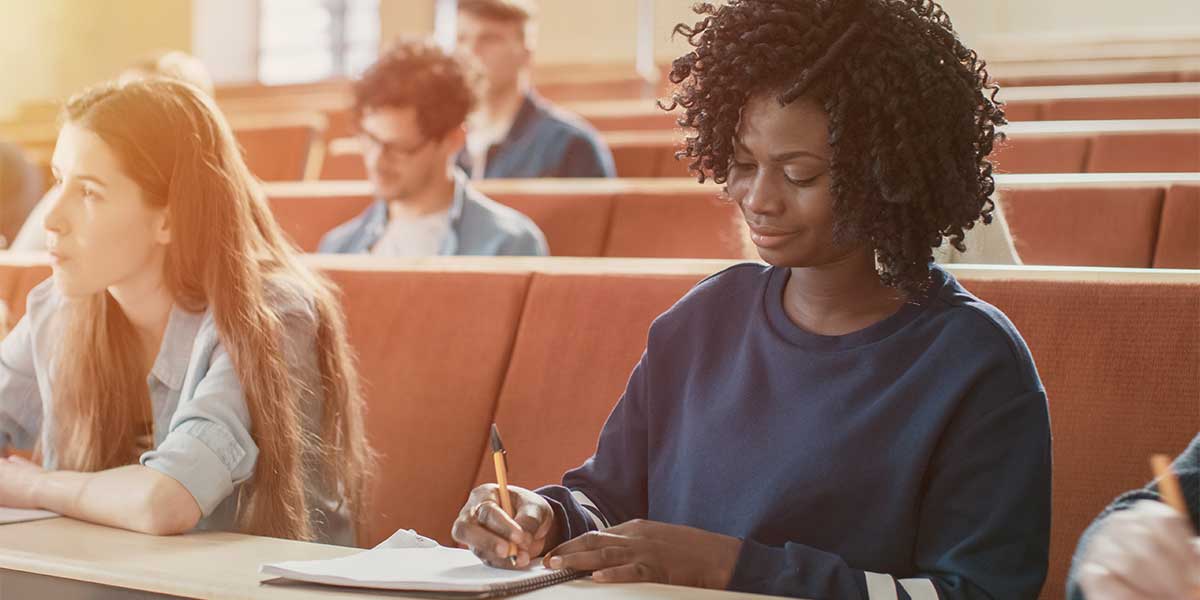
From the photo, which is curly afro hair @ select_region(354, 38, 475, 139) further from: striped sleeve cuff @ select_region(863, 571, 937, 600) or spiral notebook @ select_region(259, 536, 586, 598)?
striped sleeve cuff @ select_region(863, 571, 937, 600)

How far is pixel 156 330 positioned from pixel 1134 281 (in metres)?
1.09

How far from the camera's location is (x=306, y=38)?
791cm

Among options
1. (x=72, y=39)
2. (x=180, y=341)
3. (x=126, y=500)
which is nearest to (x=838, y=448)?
(x=126, y=500)

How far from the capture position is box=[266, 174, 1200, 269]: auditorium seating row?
1.98m

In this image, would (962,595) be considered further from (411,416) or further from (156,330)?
(156,330)

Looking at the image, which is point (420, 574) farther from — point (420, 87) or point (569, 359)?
point (420, 87)

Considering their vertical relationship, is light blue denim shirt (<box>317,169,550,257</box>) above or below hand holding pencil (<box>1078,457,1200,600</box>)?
below

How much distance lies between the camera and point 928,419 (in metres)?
1.07

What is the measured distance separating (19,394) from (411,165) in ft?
4.37

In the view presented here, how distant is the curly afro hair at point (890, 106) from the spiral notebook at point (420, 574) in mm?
386

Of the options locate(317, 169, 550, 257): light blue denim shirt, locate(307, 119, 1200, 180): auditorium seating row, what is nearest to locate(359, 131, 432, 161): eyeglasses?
locate(317, 169, 550, 257): light blue denim shirt

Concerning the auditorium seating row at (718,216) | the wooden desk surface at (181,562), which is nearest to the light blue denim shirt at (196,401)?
the wooden desk surface at (181,562)

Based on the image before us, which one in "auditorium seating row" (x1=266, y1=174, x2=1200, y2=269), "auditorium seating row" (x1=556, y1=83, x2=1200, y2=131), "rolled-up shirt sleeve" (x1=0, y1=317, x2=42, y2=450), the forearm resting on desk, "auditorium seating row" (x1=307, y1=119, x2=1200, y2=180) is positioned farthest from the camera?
"auditorium seating row" (x1=556, y1=83, x2=1200, y2=131)

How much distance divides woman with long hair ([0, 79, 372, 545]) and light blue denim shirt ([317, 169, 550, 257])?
3.50 ft
